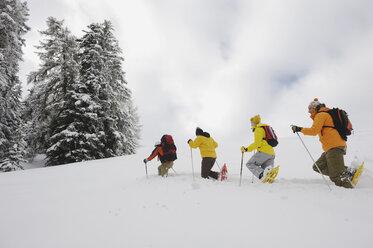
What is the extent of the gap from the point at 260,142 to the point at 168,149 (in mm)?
3111

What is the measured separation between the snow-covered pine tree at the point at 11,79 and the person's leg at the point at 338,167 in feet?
57.8

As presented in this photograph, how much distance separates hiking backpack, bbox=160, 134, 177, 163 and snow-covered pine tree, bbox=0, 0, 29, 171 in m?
13.0

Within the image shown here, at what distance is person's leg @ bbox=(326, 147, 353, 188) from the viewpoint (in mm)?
3884

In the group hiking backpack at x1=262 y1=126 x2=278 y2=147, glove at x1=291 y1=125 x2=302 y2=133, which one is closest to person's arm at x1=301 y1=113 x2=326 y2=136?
glove at x1=291 y1=125 x2=302 y2=133

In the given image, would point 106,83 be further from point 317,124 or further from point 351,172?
point 351,172

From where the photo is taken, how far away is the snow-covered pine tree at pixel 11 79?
43.6 feet

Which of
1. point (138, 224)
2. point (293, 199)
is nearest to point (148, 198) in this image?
point (138, 224)

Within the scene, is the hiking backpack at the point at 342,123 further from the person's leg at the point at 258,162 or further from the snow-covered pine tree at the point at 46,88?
the snow-covered pine tree at the point at 46,88

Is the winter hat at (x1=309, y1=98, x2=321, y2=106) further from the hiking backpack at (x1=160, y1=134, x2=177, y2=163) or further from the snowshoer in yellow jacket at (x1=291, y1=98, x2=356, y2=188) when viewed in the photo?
the hiking backpack at (x1=160, y1=134, x2=177, y2=163)

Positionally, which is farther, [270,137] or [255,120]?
[255,120]

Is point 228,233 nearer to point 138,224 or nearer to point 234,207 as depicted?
point 234,207

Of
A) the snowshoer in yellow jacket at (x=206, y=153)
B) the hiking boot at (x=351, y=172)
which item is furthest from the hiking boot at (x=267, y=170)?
the snowshoer in yellow jacket at (x=206, y=153)

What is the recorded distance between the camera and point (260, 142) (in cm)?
493

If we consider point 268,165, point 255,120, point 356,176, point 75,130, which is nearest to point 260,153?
point 268,165
